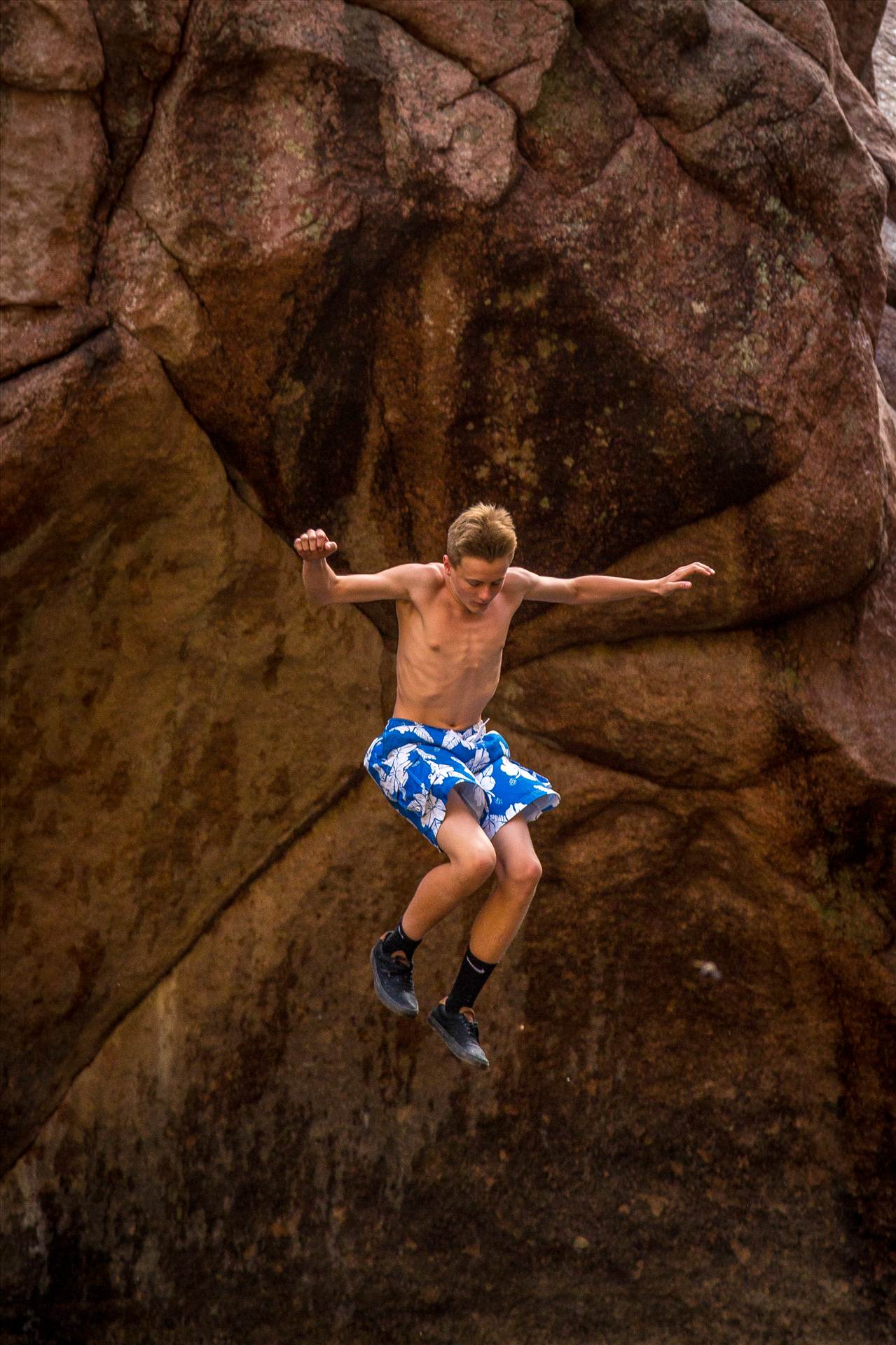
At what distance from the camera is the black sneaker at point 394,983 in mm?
4652

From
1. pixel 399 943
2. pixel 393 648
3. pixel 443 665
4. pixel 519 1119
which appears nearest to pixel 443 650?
pixel 443 665

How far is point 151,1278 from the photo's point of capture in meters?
6.41

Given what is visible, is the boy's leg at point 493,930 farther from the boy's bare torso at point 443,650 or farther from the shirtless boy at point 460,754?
the boy's bare torso at point 443,650

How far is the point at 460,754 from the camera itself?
15.8 feet

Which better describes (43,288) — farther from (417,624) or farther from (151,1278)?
(151,1278)

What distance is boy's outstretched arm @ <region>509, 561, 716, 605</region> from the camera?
493cm

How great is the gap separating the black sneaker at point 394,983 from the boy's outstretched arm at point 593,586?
133cm

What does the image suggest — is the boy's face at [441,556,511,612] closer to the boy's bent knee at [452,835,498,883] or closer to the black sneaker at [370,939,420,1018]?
the boy's bent knee at [452,835,498,883]

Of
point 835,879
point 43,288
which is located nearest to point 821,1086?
point 835,879

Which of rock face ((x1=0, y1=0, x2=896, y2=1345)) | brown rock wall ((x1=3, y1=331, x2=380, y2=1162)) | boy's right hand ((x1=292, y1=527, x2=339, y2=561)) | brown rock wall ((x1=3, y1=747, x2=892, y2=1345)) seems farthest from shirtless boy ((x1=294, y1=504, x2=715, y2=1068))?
brown rock wall ((x1=3, y1=747, x2=892, y2=1345))

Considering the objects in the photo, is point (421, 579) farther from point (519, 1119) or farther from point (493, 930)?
point (519, 1119)

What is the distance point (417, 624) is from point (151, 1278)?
3.52 meters

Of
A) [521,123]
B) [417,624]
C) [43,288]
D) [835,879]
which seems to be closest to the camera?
[417,624]

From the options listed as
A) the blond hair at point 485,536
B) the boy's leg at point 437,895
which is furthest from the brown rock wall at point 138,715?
the boy's leg at point 437,895
